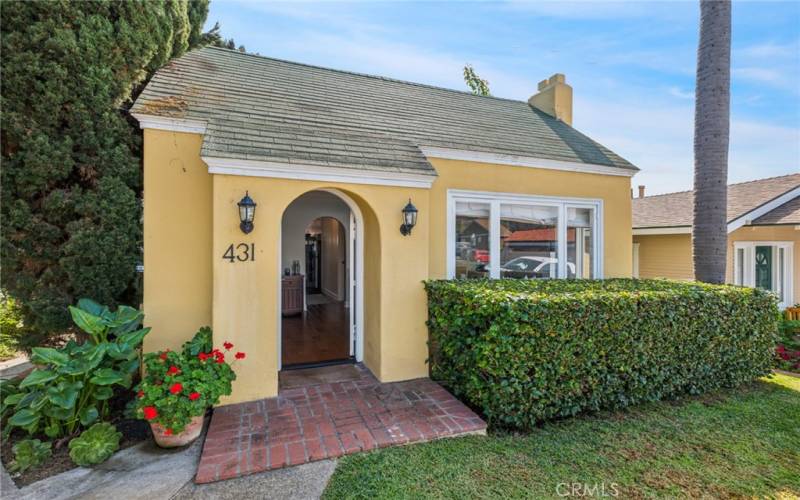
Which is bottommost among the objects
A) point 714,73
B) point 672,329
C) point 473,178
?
point 672,329

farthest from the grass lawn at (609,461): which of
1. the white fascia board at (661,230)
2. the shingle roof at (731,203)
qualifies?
the shingle roof at (731,203)

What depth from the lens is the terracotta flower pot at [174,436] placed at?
4008 mm

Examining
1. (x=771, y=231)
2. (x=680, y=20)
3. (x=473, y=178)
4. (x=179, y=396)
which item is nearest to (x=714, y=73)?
(x=680, y=20)

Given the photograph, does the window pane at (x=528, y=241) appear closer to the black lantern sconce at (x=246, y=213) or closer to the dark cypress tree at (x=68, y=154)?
the black lantern sconce at (x=246, y=213)

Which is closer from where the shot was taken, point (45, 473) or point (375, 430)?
point (45, 473)

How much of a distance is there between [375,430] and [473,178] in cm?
501

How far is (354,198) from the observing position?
20.2 ft

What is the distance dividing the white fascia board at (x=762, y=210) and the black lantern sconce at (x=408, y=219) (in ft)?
40.0

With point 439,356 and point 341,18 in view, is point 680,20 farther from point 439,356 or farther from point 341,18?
point 439,356

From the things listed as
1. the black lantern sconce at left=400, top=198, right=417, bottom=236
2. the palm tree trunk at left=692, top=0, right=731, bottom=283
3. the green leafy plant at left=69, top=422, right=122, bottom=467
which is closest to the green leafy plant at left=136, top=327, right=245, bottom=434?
the green leafy plant at left=69, top=422, right=122, bottom=467

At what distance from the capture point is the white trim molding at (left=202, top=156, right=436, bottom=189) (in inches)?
194

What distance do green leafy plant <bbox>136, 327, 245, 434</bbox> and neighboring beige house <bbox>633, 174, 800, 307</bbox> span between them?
14.4 meters

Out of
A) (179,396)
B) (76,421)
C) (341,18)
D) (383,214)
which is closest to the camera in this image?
(179,396)

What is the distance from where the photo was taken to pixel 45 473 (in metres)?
3.64
